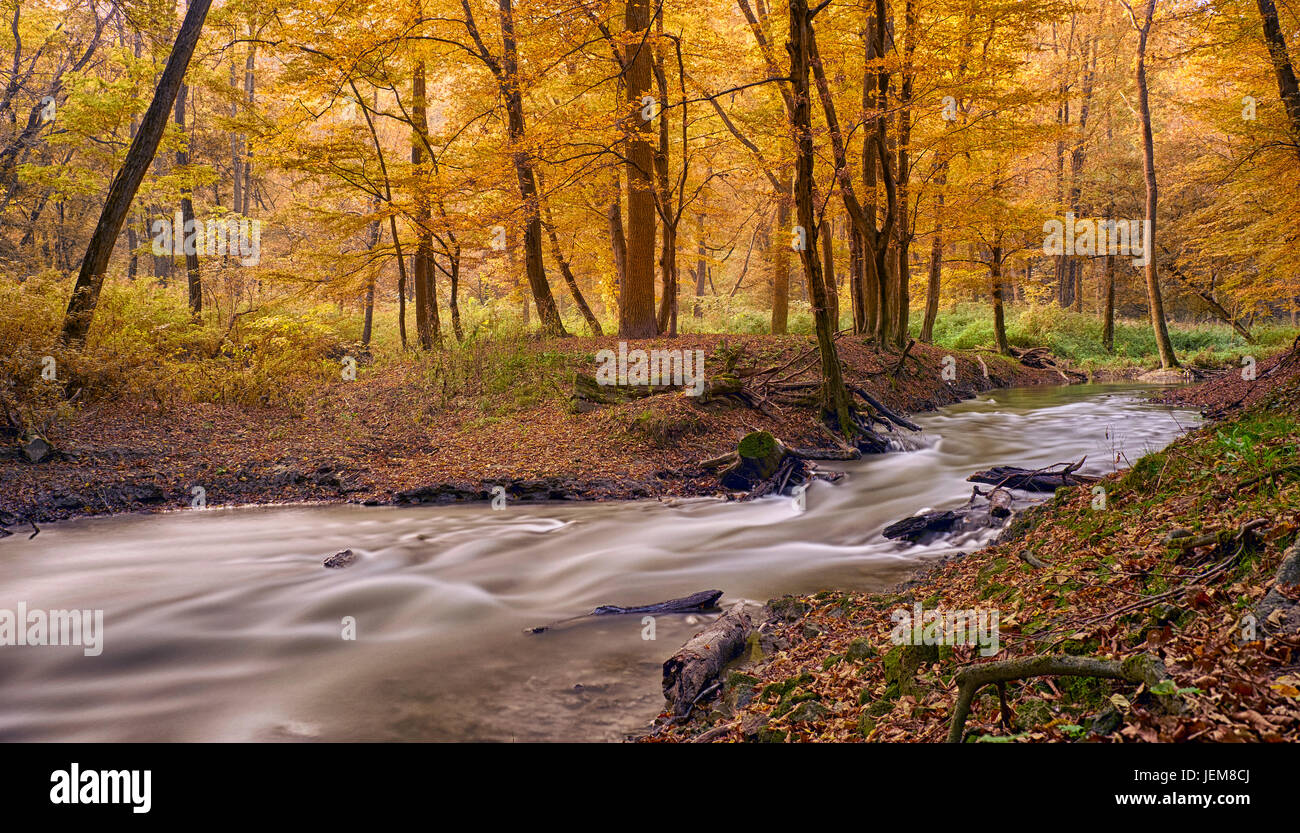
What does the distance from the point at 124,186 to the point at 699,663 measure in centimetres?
1277

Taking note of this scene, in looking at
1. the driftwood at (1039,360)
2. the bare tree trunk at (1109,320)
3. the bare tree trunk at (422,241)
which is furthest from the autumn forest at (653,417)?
the bare tree trunk at (1109,320)

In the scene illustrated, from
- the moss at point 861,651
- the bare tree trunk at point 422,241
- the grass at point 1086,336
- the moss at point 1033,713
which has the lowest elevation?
the moss at point 861,651

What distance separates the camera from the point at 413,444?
1250 cm

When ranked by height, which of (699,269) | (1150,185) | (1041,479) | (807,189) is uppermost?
(699,269)

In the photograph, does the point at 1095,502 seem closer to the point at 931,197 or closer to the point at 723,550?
Answer: the point at 723,550

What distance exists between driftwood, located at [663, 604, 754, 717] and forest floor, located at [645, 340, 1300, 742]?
14cm

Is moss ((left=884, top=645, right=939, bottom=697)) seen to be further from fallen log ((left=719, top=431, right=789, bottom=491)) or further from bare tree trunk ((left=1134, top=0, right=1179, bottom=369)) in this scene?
bare tree trunk ((left=1134, top=0, right=1179, bottom=369))

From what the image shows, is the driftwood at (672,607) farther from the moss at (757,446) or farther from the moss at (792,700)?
the moss at (757,446)

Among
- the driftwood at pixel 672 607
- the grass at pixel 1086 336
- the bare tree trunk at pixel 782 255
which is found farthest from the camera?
the grass at pixel 1086 336

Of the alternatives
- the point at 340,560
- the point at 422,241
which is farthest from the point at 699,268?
the point at 340,560

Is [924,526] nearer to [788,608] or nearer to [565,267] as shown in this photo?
[788,608]

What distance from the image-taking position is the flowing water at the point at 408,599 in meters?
4.95

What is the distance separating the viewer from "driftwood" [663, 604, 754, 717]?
4758 millimetres

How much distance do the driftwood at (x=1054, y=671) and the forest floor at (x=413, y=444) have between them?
25.3 feet
